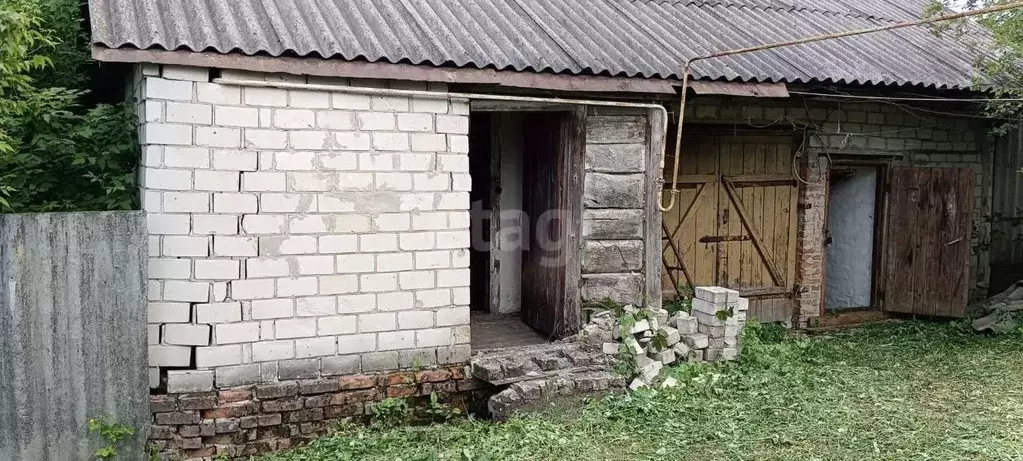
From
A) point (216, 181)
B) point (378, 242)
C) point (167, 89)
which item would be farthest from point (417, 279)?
point (167, 89)

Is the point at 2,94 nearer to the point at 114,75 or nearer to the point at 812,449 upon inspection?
the point at 114,75

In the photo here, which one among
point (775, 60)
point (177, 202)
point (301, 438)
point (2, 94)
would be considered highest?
point (775, 60)

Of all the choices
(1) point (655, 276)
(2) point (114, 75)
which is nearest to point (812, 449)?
(1) point (655, 276)

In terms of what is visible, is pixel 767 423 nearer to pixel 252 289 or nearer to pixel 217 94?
pixel 252 289

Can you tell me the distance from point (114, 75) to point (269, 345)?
10.4 feet

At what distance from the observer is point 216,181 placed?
5.48m

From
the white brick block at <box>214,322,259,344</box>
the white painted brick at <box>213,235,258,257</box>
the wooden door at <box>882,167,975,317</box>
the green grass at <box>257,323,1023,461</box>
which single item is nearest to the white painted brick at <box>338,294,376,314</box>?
the white brick block at <box>214,322,259,344</box>

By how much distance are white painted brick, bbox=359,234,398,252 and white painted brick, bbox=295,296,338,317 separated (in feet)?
1.51

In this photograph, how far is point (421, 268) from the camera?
620 centimetres

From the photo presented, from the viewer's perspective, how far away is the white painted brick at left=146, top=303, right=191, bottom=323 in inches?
213

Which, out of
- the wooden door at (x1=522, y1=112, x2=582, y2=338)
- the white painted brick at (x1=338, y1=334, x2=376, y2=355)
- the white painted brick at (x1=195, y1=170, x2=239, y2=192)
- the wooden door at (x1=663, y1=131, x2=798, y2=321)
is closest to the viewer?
the white painted brick at (x1=195, y1=170, x2=239, y2=192)

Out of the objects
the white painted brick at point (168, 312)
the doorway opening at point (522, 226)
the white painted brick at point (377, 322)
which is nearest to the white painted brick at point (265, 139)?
the white painted brick at point (168, 312)

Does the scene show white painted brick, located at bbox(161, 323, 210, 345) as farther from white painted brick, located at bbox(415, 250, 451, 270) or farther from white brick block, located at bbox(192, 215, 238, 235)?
white painted brick, located at bbox(415, 250, 451, 270)

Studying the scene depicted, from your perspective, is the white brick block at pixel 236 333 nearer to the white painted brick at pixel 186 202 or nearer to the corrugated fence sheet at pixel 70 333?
the corrugated fence sheet at pixel 70 333
